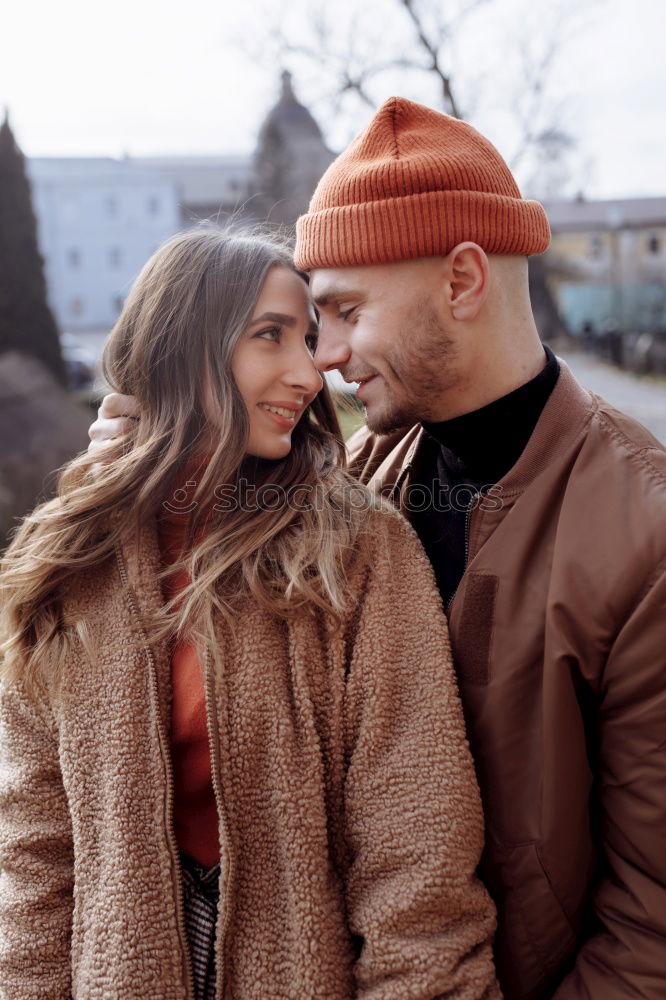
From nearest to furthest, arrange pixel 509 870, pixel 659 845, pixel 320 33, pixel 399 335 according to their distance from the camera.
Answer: pixel 659 845 < pixel 509 870 < pixel 399 335 < pixel 320 33

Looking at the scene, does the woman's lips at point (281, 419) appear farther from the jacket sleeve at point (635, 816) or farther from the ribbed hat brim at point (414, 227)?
the jacket sleeve at point (635, 816)

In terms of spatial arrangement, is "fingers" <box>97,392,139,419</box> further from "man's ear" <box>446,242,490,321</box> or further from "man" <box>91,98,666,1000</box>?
"man's ear" <box>446,242,490,321</box>

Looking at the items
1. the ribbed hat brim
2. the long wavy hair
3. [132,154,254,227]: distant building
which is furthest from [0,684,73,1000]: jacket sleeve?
[132,154,254,227]: distant building

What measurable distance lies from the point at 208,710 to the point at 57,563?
60cm

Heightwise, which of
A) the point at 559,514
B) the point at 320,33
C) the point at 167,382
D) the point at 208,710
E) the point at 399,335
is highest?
the point at 320,33

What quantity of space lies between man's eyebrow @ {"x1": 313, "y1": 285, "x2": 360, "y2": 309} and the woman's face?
0.40ft

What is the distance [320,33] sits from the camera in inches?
597

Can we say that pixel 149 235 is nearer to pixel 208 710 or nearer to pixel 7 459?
pixel 7 459

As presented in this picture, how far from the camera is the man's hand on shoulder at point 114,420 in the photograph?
2316mm

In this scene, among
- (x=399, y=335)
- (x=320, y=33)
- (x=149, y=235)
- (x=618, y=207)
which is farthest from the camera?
(x=149, y=235)

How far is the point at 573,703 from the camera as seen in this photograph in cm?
168

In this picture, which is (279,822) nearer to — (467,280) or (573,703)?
(573,703)

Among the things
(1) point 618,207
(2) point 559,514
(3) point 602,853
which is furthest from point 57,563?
(1) point 618,207

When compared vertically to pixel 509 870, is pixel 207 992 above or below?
below
